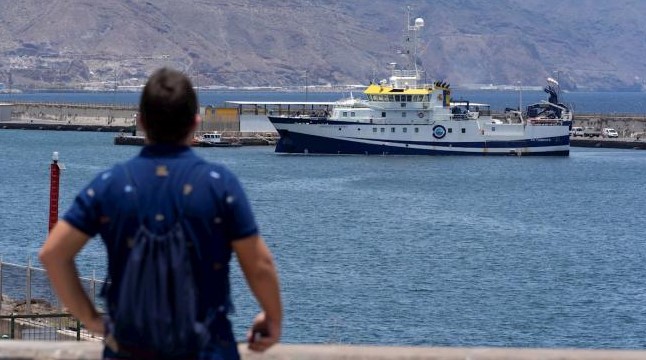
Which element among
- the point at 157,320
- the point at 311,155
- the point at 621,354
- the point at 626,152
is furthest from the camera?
the point at 626,152

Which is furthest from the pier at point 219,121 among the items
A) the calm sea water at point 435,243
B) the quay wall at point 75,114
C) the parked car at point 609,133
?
the calm sea water at point 435,243

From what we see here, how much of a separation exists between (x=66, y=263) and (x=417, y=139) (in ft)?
246

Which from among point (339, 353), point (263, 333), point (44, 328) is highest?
point (263, 333)

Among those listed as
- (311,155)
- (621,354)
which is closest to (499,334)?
(621,354)

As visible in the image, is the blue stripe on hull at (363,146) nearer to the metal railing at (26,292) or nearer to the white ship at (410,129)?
the white ship at (410,129)

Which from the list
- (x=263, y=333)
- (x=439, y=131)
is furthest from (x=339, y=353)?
(x=439, y=131)

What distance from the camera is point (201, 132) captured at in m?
94.1

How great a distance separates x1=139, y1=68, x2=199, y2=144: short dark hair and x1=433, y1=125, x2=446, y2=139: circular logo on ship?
245ft

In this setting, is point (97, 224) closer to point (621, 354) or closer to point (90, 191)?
point (90, 191)

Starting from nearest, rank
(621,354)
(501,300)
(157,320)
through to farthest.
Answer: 1. (157,320)
2. (621,354)
3. (501,300)

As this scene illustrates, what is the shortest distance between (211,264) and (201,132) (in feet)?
293

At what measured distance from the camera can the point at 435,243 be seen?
40688 millimetres

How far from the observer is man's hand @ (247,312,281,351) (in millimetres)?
5172

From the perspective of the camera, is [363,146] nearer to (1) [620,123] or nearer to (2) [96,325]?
(1) [620,123]
